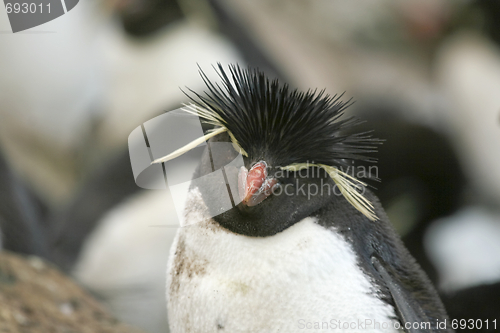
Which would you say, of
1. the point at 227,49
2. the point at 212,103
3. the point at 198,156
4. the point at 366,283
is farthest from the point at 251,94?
the point at 227,49

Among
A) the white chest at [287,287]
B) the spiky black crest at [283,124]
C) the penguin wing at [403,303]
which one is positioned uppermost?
the spiky black crest at [283,124]

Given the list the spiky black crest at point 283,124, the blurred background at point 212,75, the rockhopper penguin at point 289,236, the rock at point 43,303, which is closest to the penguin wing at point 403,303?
the rockhopper penguin at point 289,236

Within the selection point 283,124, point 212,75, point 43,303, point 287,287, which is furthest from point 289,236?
point 43,303

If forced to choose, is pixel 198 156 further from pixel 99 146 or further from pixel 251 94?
pixel 99 146

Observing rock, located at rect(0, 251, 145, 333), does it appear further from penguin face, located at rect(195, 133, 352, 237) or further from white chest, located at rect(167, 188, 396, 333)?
penguin face, located at rect(195, 133, 352, 237)

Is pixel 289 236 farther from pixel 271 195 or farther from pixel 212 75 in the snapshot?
pixel 212 75

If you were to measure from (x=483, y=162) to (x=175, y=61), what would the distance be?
117cm

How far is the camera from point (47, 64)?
123 cm

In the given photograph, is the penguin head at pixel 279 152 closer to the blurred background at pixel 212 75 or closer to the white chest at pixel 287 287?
the white chest at pixel 287 287

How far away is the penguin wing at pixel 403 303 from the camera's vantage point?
768mm

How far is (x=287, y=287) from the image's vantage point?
77cm

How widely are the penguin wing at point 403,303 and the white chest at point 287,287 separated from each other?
0.02m

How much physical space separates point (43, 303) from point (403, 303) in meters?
1.03

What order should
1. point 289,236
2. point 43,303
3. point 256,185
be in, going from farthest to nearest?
point 43,303, point 289,236, point 256,185
